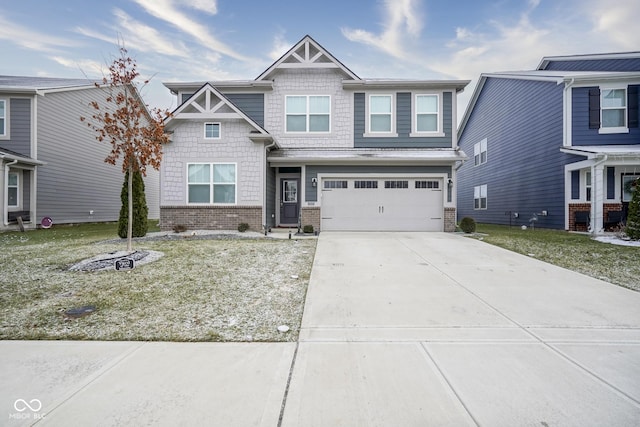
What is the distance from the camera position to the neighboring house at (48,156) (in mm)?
13219

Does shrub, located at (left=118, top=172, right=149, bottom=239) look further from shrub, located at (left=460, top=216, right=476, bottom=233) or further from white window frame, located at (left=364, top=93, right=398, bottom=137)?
shrub, located at (left=460, top=216, right=476, bottom=233)

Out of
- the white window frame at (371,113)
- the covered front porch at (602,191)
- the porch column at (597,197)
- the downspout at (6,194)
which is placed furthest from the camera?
the white window frame at (371,113)

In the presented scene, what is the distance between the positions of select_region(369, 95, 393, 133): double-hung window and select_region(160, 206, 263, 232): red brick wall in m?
6.13

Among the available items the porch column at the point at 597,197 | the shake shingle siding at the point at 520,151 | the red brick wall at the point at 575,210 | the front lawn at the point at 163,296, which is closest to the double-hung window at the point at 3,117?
the front lawn at the point at 163,296

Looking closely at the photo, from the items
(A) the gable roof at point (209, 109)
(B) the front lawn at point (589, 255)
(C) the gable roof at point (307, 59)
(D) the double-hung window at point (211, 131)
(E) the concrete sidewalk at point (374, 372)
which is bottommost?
(E) the concrete sidewalk at point (374, 372)

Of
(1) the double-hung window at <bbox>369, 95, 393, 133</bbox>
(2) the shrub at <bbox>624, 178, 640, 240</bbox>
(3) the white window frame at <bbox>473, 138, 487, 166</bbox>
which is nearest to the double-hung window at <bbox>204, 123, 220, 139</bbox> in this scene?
(1) the double-hung window at <bbox>369, 95, 393, 133</bbox>

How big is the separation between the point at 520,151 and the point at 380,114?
29.2 ft

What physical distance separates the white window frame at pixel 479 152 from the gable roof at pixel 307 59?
12.5 m

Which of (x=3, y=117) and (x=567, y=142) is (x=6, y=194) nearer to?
(x=3, y=117)

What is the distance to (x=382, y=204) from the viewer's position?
12.6m

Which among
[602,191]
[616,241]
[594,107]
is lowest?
[616,241]

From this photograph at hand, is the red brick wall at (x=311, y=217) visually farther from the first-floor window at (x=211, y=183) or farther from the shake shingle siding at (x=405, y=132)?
the shake shingle siding at (x=405, y=132)

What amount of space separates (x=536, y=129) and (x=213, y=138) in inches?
601

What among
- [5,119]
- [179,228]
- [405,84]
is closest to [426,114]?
[405,84]
